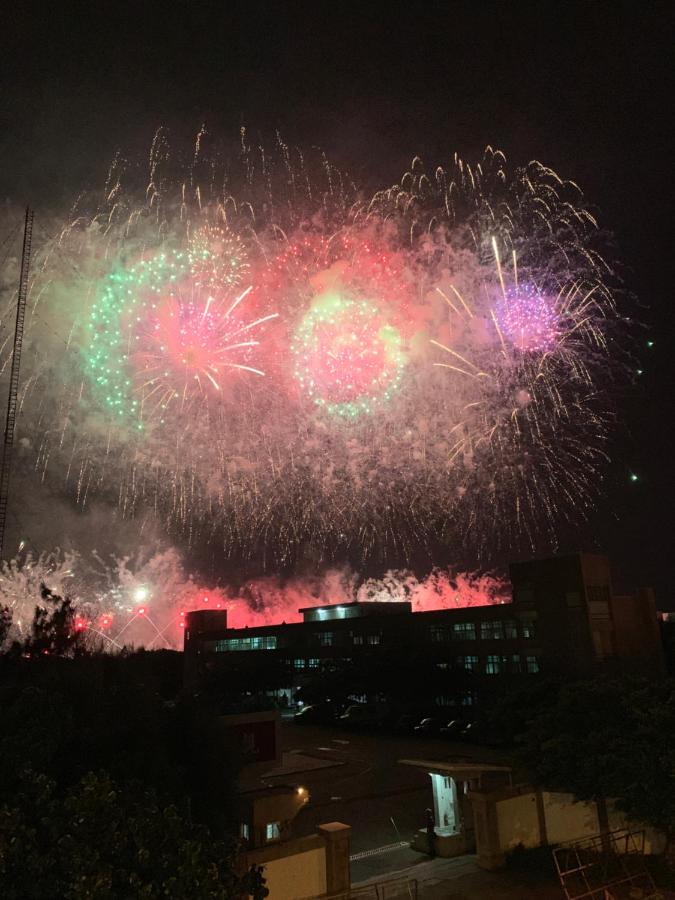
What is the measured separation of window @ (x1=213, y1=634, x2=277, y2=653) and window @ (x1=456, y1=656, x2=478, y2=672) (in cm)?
2512

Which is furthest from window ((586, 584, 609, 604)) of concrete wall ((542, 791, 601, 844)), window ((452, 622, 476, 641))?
concrete wall ((542, 791, 601, 844))

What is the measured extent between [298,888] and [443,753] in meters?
23.7

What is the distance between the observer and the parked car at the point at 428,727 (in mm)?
40166

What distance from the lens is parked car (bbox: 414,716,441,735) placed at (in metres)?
40.2

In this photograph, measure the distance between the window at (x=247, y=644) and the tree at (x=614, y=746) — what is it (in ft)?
185

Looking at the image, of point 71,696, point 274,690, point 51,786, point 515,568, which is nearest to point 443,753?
point 515,568

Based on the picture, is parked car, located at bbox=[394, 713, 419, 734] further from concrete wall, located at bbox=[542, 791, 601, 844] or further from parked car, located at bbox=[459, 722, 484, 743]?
concrete wall, located at bbox=[542, 791, 601, 844]

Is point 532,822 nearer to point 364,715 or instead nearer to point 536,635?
point 536,635

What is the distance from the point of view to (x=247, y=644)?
2884 inches

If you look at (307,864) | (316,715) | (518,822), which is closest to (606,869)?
(518,822)

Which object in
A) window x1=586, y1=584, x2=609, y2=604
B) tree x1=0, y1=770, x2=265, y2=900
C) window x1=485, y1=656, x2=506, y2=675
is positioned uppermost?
window x1=586, y1=584, x2=609, y2=604

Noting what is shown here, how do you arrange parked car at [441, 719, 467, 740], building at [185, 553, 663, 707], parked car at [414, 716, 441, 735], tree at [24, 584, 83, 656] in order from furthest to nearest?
building at [185, 553, 663, 707], parked car at [414, 716, 441, 735], parked car at [441, 719, 467, 740], tree at [24, 584, 83, 656]

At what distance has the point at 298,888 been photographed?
11.9m

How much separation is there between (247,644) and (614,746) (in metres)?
62.3
